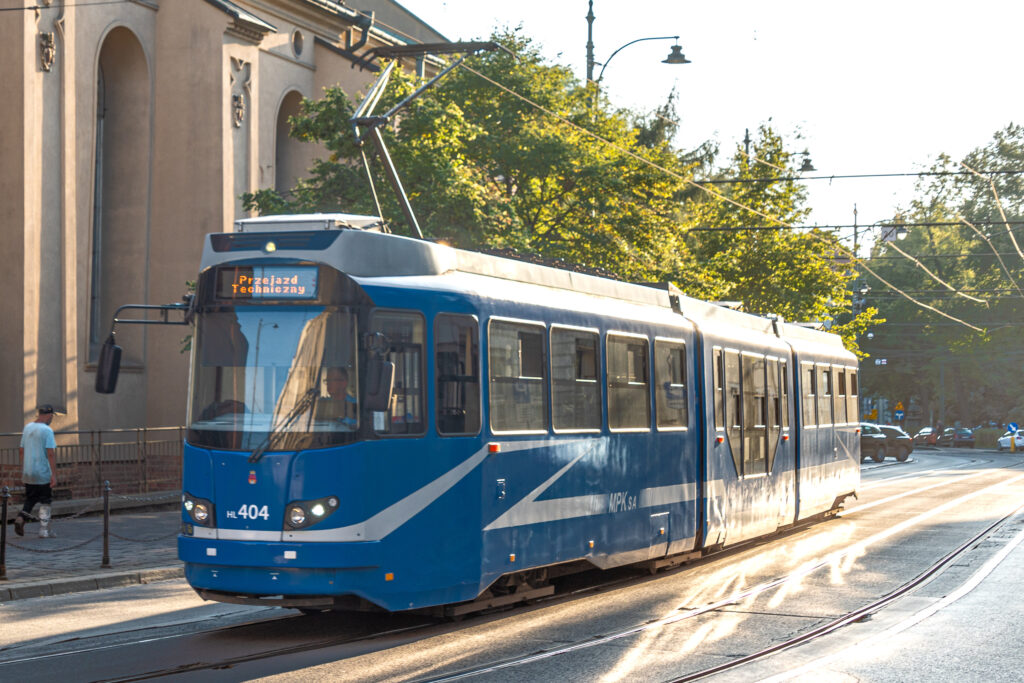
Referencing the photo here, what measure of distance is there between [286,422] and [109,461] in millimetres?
15395

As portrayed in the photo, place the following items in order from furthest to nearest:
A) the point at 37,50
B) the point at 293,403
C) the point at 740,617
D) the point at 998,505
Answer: the point at 998,505
the point at 37,50
the point at 740,617
the point at 293,403

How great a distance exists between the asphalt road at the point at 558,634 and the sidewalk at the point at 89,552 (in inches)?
14.2

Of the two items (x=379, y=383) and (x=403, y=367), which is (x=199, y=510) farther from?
(x=403, y=367)

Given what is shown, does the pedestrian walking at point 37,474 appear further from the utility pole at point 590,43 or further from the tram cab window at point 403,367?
the utility pole at point 590,43

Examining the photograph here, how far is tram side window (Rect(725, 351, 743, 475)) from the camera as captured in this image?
15.9m

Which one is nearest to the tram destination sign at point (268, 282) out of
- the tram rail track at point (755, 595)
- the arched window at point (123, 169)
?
the tram rail track at point (755, 595)

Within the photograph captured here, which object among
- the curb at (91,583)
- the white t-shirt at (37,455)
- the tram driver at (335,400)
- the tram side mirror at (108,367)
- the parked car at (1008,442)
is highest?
the tram side mirror at (108,367)

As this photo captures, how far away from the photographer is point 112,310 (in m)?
27.9

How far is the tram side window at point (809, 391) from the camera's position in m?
19.6

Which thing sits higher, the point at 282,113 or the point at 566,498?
the point at 282,113

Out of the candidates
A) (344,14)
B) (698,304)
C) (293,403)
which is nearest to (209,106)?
(344,14)

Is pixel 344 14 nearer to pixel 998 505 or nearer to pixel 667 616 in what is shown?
pixel 998 505

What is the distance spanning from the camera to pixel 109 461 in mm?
23594

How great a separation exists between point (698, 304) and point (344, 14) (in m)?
21.4
